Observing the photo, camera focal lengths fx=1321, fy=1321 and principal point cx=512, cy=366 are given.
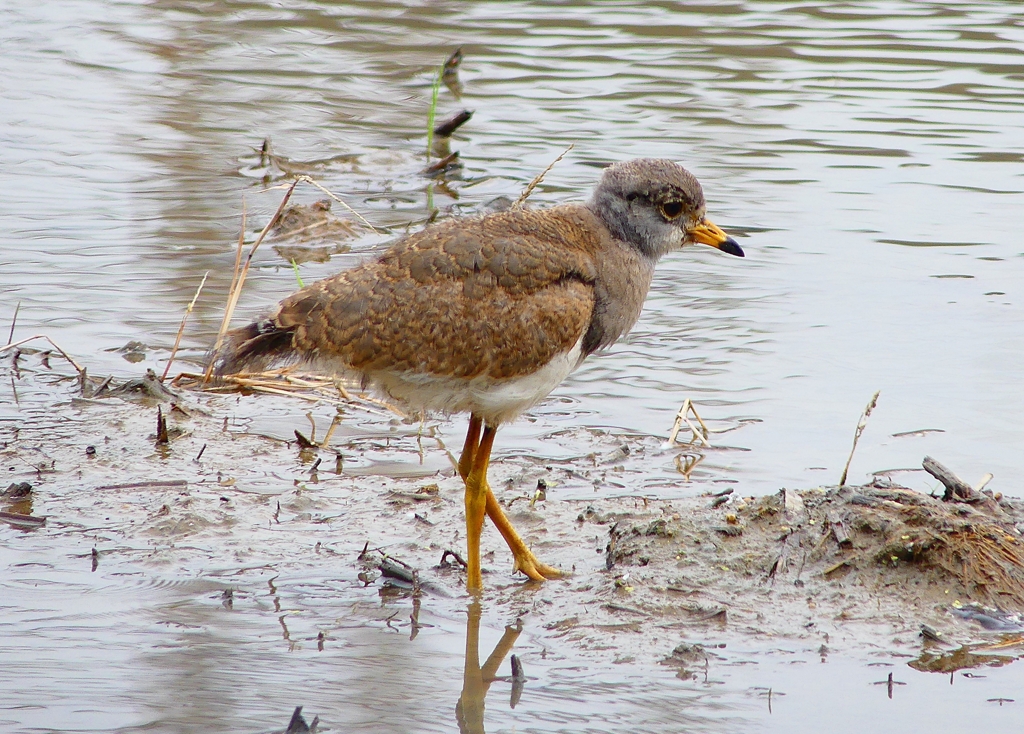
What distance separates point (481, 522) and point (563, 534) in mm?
470

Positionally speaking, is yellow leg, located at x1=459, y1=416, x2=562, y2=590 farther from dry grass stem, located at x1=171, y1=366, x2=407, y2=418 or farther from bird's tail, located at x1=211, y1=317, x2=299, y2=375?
dry grass stem, located at x1=171, y1=366, x2=407, y2=418

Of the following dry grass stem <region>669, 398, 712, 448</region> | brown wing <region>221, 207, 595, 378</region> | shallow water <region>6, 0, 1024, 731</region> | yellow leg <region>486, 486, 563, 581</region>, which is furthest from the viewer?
dry grass stem <region>669, 398, 712, 448</region>

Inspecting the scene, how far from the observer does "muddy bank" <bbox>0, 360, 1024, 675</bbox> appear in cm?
466

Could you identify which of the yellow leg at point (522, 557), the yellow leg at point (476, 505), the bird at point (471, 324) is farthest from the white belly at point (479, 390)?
the yellow leg at point (522, 557)

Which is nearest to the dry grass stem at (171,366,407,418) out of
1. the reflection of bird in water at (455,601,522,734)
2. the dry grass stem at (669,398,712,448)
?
the dry grass stem at (669,398,712,448)

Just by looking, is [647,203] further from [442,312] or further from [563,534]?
[563,534]

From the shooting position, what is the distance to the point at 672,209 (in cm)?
543

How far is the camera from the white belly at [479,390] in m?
4.91

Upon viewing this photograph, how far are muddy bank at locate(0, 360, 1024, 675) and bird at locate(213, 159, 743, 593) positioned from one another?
34 centimetres

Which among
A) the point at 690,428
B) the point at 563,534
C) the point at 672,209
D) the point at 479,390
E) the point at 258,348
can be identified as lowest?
the point at 563,534

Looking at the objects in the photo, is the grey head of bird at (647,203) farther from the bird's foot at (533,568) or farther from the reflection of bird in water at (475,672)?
the reflection of bird in water at (475,672)

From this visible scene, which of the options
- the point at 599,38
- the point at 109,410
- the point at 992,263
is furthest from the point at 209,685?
the point at 599,38

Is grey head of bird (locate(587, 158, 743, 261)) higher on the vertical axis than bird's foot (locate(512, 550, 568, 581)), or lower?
higher

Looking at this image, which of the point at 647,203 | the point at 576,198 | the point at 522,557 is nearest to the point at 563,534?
the point at 522,557
